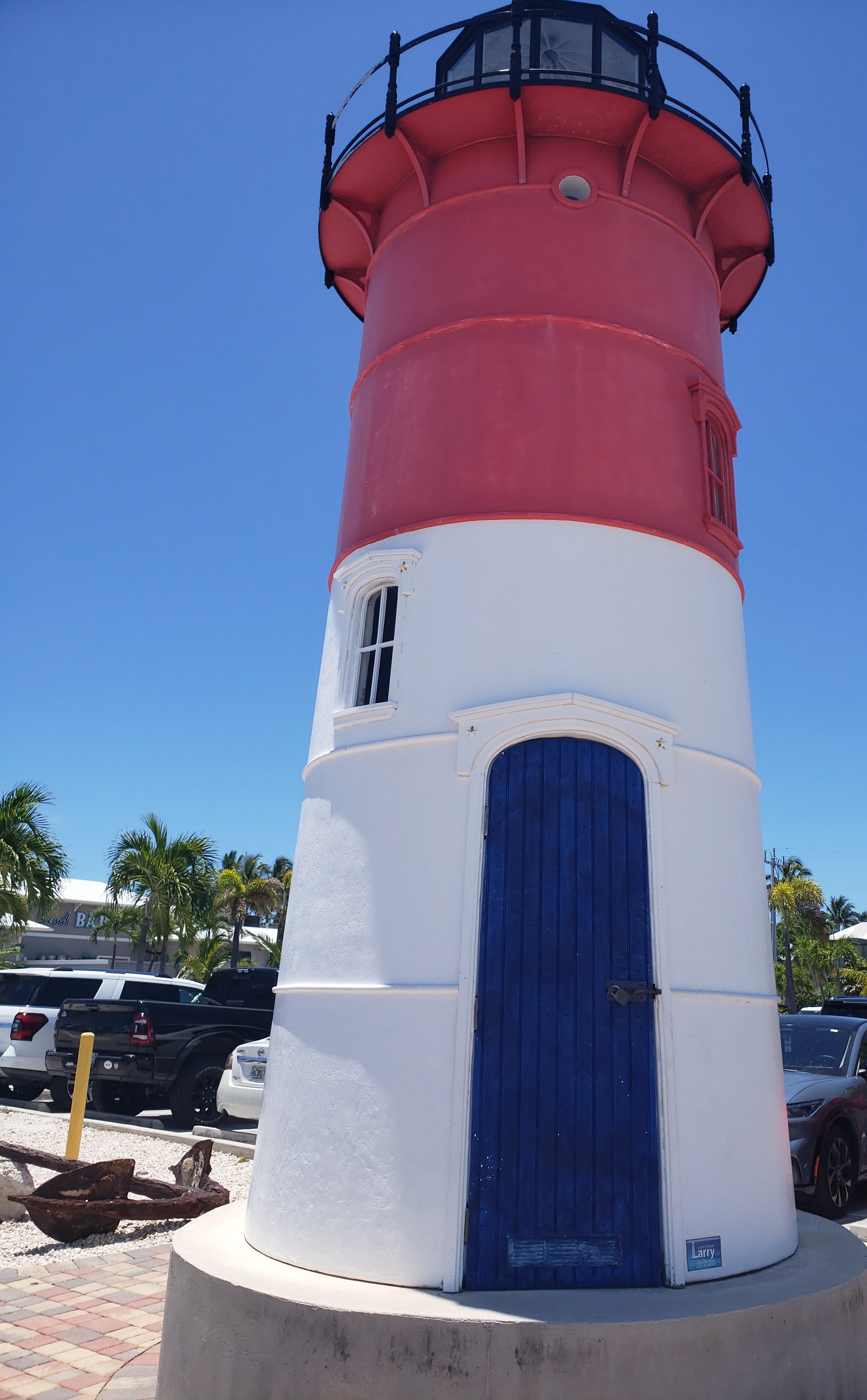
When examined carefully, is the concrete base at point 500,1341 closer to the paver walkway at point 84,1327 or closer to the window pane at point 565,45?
the paver walkway at point 84,1327

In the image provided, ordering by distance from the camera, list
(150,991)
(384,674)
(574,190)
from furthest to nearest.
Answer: (150,991) → (574,190) → (384,674)

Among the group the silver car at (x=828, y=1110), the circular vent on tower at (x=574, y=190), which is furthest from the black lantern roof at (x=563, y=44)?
the silver car at (x=828, y=1110)

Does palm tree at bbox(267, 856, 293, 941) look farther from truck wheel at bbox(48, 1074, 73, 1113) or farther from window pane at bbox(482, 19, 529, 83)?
window pane at bbox(482, 19, 529, 83)

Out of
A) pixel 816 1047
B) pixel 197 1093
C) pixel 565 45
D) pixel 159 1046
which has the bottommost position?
pixel 197 1093

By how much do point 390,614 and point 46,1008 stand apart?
1258 cm

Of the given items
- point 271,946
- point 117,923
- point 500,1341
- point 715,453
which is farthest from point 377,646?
point 271,946

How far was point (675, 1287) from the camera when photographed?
5.38m

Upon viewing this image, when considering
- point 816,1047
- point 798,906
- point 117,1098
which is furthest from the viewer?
point 798,906

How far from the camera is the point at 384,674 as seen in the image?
6.98 meters

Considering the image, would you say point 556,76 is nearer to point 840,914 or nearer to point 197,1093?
point 197,1093

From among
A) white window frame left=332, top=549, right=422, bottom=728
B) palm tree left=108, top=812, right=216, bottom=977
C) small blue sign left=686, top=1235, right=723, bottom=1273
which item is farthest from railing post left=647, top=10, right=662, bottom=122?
palm tree left=108, top=812, right=216, bottom=977

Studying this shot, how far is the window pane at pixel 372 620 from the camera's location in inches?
284

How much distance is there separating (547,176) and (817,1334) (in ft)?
26.6

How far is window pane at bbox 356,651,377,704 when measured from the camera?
700 centimetres
